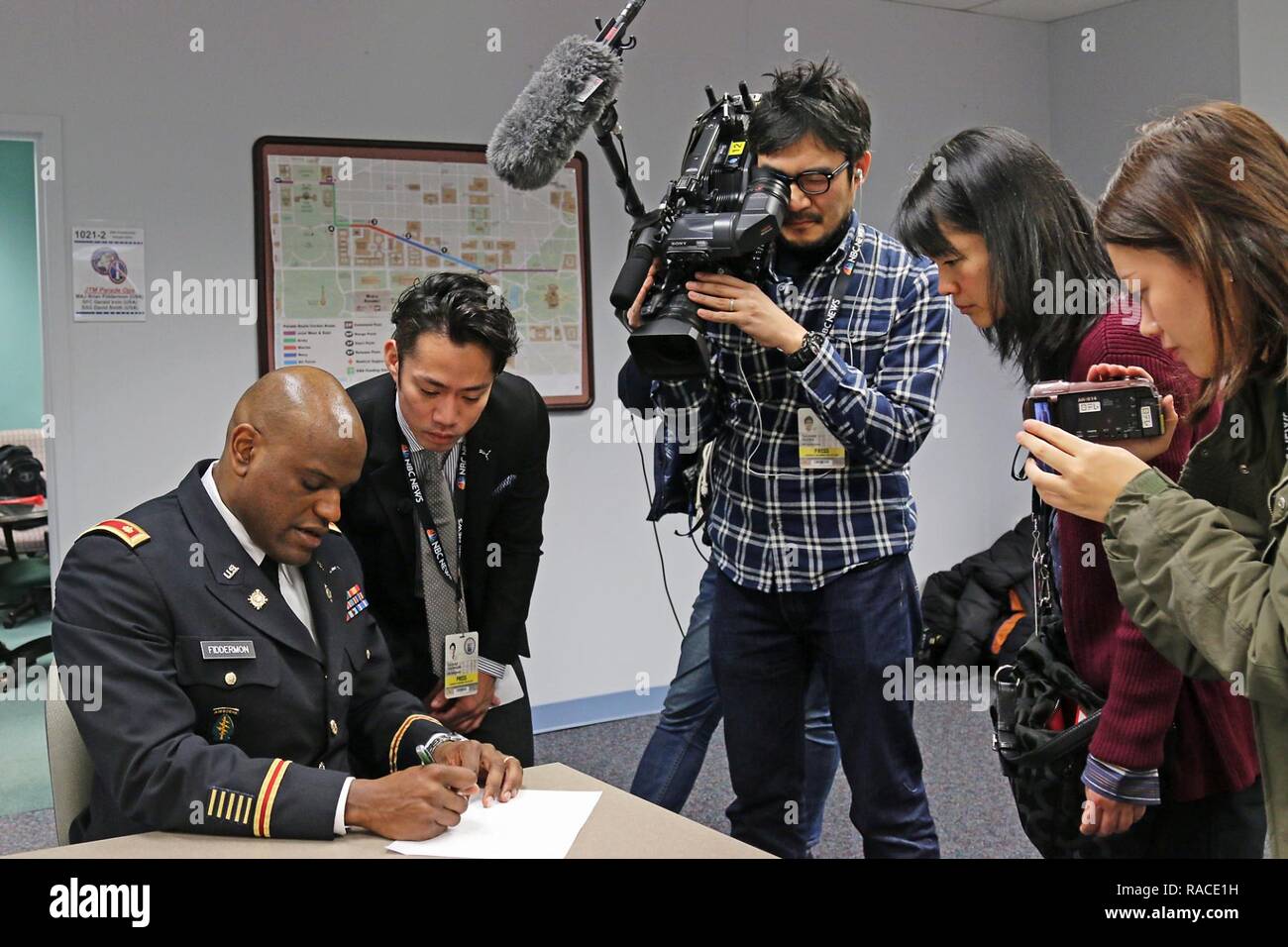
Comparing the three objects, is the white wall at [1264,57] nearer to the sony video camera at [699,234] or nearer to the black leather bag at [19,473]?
the sony video camera at [699,234]

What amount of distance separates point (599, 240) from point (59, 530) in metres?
2.07

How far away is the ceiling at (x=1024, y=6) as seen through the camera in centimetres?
495

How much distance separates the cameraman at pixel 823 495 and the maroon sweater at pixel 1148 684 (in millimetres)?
439

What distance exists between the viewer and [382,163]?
13.1 feet

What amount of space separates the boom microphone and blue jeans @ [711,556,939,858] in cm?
77

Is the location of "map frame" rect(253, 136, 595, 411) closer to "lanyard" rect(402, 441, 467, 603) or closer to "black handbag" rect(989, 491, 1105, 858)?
Answer: "lanyard" rect(402, 441, 467, 603)

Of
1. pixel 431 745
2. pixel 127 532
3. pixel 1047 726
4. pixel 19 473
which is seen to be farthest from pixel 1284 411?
pixel 19 473

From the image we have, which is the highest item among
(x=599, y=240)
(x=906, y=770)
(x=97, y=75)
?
(x=97, y=75)

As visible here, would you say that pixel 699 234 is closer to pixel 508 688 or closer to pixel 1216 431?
pixel 1216 431

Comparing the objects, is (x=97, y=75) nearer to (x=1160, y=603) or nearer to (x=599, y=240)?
(x=599, y=240)

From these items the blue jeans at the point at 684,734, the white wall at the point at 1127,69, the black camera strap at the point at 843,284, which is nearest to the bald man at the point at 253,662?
the black camera strap at the point at 843,284
